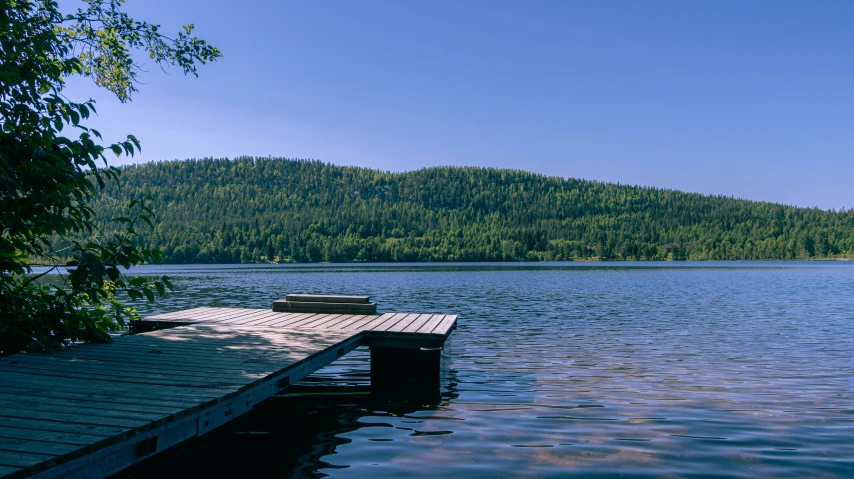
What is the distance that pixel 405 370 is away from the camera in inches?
545

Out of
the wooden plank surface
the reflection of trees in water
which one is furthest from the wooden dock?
the reflection of trees in water

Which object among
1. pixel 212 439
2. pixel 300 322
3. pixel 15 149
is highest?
pixel 15 149

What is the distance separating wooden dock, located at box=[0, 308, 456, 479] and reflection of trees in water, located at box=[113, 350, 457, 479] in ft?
2.97

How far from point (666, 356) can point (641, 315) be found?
43.6 feet

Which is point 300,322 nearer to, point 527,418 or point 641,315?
point 527,418

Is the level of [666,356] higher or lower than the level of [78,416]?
lower

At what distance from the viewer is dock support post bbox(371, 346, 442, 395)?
13391mm

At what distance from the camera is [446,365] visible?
16422mm

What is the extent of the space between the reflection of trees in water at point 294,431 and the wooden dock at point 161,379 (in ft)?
2.97

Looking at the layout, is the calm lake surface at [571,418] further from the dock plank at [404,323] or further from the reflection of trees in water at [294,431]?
the dock plank at [404,323]

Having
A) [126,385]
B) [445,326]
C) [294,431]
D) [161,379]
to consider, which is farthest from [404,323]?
[126,385]

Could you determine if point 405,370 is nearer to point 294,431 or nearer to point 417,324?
point 417,324

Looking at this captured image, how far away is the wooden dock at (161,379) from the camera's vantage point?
5.32m

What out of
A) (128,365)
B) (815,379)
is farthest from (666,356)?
(128,365)
